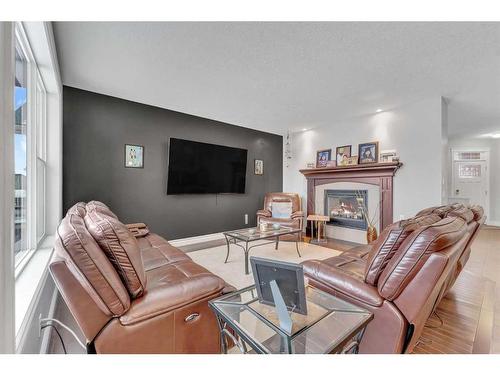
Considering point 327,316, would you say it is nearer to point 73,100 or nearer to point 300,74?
point 300,74

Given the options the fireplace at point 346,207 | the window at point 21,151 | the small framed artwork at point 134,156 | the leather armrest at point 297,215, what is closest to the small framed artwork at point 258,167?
the leather armrest at point 297,215

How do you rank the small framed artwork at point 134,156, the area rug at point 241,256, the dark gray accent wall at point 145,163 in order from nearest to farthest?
the area rug at point 241,256 < the dark gray accent wall at point 145,163 < the small framed artwork at point 134,156

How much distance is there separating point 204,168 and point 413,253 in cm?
378

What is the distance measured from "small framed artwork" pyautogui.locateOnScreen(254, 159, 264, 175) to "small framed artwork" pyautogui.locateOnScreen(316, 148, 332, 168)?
4.36ft

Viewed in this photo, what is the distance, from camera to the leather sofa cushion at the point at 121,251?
1.14m

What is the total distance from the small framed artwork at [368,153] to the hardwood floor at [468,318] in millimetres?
2100

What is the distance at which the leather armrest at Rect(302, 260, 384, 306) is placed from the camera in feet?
4.28

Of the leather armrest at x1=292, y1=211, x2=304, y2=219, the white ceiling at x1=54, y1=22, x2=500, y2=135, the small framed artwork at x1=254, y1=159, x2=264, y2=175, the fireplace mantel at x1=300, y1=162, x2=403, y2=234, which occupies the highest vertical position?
the white ceiling at x1=54, y1=22, x2=500, y2=135

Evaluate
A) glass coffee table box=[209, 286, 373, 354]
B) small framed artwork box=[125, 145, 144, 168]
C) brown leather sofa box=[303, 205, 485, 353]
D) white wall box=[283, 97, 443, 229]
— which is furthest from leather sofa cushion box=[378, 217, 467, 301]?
small framed artwork box=[125, 145, 144, 168]

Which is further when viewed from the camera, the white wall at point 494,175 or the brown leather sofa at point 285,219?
the white wall at point 494,175

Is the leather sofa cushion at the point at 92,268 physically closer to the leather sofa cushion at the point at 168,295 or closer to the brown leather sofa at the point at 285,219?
the leather sofa cushion at the point at 168,295

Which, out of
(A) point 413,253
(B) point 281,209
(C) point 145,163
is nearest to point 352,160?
(B) point 281,209

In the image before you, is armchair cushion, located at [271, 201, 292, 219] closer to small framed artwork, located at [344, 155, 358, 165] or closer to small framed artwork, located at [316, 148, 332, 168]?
small framed artwork, located at [316, 148, 332, 168]
